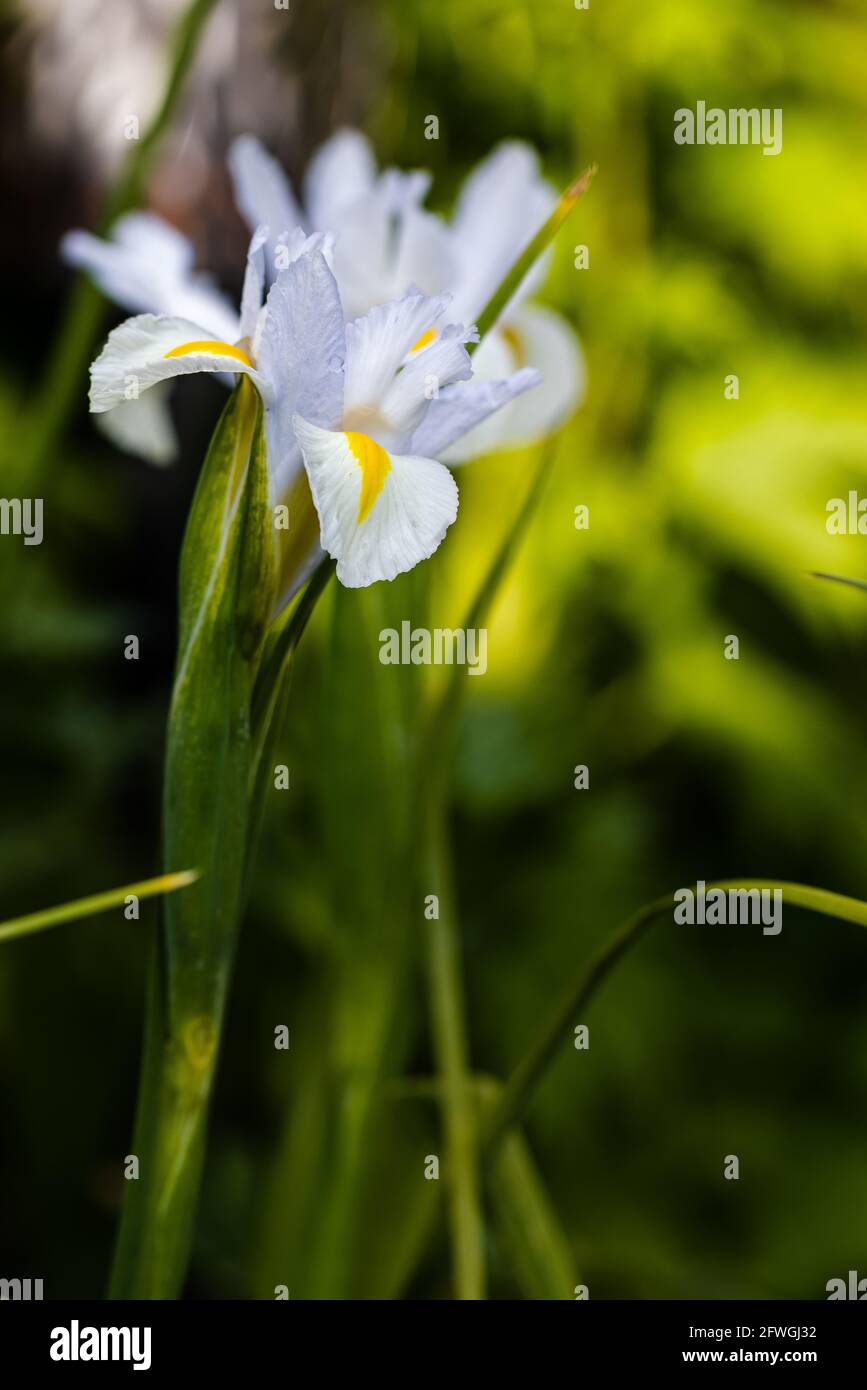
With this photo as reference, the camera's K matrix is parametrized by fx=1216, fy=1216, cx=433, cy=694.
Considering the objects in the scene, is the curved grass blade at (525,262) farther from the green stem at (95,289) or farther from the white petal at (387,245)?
the green stem at (95,289)

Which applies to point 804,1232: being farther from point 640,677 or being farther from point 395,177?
point 395,177

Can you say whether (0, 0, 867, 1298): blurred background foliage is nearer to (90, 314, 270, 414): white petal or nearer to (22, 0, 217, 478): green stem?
(22, 0, 217, 478): green stem

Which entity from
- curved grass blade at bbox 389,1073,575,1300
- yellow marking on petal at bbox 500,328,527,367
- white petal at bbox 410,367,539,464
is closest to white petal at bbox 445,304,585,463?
yellow marking on petal at bbox 500,328,527,367

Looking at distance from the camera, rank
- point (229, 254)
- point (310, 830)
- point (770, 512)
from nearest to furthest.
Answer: point (310, 830)
point (770, 512)
point (229, 254)

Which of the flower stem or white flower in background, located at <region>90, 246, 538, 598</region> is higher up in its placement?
white flower in background, located at <region>90, 246, 538, 598</region>

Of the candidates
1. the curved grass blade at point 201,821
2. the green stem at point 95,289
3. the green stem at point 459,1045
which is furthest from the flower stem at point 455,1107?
the green stem at point 95,289

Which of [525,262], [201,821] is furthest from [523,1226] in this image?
[525,262]
